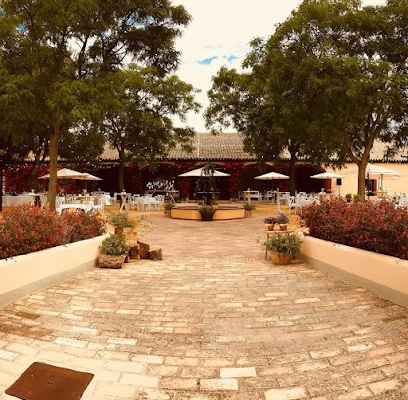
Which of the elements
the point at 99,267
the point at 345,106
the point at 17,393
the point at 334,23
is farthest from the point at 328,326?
the point at 334,23

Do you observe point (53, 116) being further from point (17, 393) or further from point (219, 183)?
point (219, 183)

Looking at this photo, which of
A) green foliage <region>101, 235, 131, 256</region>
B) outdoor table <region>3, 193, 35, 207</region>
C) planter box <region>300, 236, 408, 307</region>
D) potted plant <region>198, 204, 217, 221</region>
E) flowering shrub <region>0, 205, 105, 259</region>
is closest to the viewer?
planter box <region>300, 236, 408, 307</region>

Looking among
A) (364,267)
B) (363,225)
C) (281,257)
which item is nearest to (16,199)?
(281,257)

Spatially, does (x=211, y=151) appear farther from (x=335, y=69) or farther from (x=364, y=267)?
(x=364, y=267)

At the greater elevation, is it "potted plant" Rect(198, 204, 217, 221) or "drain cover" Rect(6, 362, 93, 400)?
"potted plant" Rect(198, 204, 217, 221)

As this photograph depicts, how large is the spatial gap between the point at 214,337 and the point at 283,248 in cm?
324

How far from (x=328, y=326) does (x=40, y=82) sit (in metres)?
10.2

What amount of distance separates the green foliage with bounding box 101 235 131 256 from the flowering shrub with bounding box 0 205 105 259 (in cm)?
32

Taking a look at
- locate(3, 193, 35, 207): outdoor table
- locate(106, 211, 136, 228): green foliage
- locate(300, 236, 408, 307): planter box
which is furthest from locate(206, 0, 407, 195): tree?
locate(3, 193, 35, 207): outdoor table

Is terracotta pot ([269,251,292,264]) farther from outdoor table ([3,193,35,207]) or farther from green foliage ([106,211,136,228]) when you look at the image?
outdoor table ([3,193,35,207])

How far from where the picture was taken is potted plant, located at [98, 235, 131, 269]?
6102 mm

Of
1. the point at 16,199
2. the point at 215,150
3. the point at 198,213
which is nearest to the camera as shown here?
the point at 198,213

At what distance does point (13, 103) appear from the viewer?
1031 cm

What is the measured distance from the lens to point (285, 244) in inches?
250
